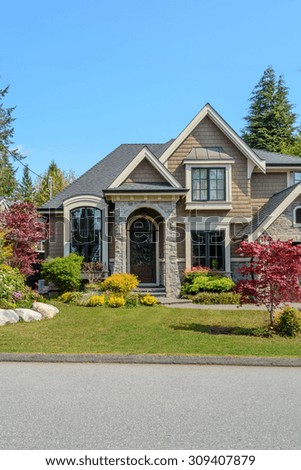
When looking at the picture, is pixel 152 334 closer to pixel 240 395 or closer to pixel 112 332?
pixel 112 332


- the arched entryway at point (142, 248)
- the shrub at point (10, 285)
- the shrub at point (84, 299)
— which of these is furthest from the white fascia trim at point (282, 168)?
the shrub at point (10, 285)

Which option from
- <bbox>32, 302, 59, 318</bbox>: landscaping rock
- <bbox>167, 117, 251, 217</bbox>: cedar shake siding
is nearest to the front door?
<bbox>167, 117, 251, 217</bbox>: cedar shake siding

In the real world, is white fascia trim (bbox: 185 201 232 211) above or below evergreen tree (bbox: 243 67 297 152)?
below

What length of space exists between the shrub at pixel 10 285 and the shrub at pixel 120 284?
11.2ft

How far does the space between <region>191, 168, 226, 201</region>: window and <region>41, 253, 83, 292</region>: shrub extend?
21.1 feet

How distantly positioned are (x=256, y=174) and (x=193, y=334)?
505 inches

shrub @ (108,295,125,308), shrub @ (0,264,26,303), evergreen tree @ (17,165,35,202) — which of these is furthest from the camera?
evergreen tree @ (17,165,35,202)

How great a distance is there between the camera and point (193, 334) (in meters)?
10.2

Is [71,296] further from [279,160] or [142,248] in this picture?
[279,160]

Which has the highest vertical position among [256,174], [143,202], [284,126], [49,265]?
[284,126]

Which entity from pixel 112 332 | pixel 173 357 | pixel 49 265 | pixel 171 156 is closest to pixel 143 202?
pixel 171 156

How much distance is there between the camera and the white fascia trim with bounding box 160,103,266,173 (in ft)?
65.4

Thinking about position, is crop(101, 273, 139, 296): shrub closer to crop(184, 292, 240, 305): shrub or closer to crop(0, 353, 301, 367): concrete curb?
crop(184, 292, 240, 305): shrub

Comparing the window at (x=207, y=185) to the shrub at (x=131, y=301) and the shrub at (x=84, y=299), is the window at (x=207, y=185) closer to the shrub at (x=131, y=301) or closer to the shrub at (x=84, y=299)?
the shrub at (x=131, y=301)
